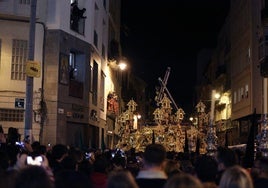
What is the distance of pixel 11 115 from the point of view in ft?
91.2

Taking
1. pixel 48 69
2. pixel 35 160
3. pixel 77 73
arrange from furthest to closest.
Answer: pixel 77 73 → pixel 48 69 → pixel 35 160

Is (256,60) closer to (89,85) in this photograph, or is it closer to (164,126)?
(89,85)

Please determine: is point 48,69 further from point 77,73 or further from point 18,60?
point 77,73

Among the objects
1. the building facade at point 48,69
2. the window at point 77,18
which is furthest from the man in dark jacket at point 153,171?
the window at point 77,18

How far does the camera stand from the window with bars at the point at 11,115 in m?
27.8

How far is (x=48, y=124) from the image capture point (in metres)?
28.1

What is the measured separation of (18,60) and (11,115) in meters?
2.63

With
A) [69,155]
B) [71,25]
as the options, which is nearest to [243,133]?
[71,25]

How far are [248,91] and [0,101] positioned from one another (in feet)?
71.1

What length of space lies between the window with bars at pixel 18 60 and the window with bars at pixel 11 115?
156 cm

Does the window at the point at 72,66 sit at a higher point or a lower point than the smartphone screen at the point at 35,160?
higher

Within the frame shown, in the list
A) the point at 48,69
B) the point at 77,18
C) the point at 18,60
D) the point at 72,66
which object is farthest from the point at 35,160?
the point at 77,18

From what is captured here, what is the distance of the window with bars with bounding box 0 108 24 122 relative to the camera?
1095 inches

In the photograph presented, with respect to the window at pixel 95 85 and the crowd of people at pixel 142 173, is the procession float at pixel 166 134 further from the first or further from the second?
the crowd of people at pixel 142 173
